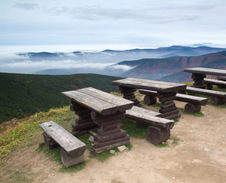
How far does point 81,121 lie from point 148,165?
2830 millimetres

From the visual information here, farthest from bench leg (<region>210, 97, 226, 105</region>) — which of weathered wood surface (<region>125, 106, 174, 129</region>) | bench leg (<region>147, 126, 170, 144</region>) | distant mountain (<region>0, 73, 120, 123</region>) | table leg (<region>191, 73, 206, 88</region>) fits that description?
distant mountain (<region>0, 73, 120, 123</region>)

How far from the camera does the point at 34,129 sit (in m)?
7.74

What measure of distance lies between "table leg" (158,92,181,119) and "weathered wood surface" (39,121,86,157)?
3438 millimetres

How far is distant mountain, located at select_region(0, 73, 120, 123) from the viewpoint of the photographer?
43656 millimetres

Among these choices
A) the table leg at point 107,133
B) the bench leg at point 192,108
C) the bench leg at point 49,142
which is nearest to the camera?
the table leg at point 107,133

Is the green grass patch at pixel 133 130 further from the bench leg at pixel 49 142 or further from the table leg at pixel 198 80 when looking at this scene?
the table leg at pixel 198 80

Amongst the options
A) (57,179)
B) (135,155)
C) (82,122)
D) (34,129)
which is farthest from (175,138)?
(34,129)

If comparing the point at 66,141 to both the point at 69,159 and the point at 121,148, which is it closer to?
the point at 69,159

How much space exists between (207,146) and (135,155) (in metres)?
1.99

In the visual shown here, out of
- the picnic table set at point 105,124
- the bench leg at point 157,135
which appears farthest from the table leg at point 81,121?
the bench leg at point 157,135

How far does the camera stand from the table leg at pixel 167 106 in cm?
684

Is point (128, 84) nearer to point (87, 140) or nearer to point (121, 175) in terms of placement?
A: point (87, 140)

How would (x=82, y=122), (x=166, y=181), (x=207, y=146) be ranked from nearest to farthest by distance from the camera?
(x=166, y=181), (x=207, y=146), (x=82, y=122)

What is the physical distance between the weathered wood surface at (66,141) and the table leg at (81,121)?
795mm
